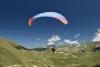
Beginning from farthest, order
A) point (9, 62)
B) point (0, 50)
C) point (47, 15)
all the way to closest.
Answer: point (0, 50) → point (9, 62) → point (47, 15)

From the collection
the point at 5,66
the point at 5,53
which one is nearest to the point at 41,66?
the point at 5,53

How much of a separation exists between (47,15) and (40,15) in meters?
1.81

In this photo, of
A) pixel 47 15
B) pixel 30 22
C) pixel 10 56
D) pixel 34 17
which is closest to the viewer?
pixel 47 15

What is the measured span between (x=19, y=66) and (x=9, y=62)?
1543 centimetres

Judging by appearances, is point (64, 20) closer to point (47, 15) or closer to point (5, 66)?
point (47, 15)

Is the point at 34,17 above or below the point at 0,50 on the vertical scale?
below

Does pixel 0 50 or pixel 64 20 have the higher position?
pixel 0 50

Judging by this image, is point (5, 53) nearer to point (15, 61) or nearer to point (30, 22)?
point (15, 61)

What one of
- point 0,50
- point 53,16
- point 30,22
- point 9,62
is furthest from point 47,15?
point 0,50

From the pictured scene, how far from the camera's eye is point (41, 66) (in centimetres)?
17812

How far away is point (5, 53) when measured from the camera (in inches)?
6289

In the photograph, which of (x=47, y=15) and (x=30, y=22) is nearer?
(x=47, y=15)

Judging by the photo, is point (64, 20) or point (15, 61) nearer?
point (64, 20)

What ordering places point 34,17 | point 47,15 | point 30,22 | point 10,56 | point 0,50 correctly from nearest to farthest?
point 47,15, point 34,17, point 30,22, point 10,56, point 0,50
